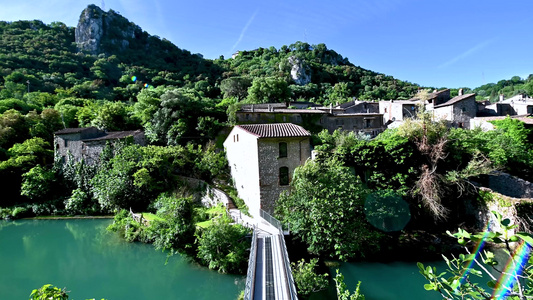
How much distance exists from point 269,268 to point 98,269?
12181 millimetres

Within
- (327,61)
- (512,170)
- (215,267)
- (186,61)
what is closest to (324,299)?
(215,267)

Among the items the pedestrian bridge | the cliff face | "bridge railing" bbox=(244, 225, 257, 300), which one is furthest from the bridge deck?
the cliff face

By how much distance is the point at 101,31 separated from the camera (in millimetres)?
86250

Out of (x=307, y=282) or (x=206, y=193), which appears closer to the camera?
(x=307, y=282)

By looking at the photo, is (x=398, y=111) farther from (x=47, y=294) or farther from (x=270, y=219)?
(x=47, y=294)

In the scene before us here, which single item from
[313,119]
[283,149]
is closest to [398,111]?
[313,119]

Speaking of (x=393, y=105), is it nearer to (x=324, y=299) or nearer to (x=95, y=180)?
(x=324, y=299)

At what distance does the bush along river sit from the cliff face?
72.0 meters

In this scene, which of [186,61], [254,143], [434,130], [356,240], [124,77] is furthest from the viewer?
[186,61]

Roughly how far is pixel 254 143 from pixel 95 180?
1819 cm

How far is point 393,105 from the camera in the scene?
35375mm

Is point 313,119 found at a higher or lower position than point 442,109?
lower

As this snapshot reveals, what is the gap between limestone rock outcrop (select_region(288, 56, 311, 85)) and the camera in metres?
77.8

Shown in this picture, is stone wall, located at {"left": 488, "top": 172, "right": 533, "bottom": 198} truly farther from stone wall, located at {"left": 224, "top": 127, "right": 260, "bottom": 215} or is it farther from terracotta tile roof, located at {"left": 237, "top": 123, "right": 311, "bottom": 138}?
stone wall, located at {"left": 224, "top": 127, "right": 260, "bottom": 215}
